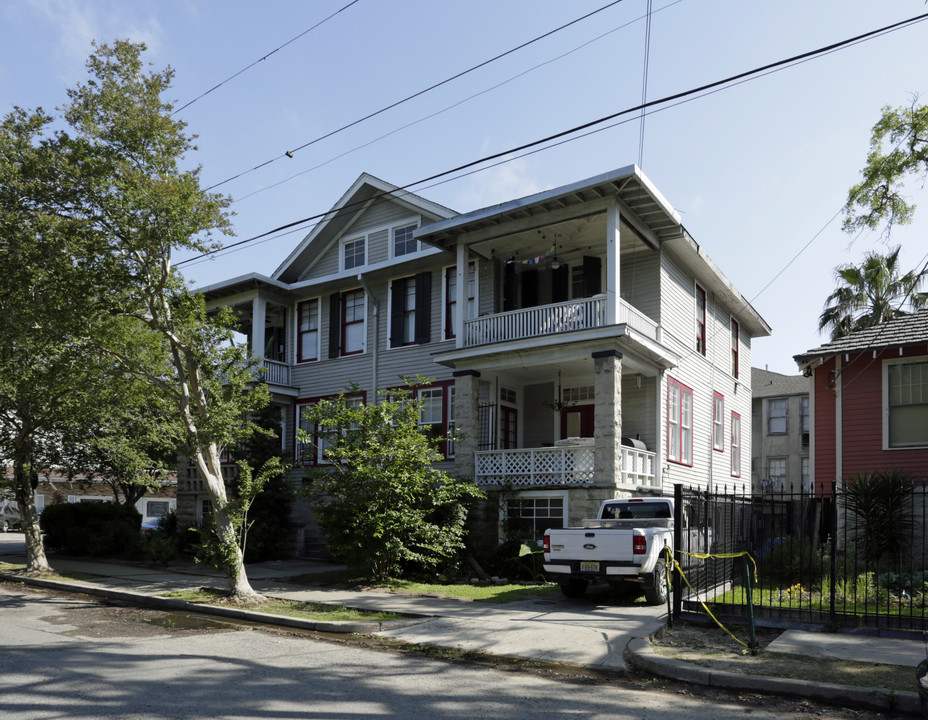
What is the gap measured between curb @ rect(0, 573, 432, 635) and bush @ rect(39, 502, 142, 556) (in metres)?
6.55

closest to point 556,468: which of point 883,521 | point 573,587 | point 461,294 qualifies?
point 573,587

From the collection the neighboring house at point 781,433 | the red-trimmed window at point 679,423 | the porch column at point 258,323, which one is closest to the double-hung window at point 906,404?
the red-trimmed window at point 679,423

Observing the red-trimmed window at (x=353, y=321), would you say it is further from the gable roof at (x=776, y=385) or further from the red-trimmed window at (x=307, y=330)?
the gable roof at (x=776, y=385)

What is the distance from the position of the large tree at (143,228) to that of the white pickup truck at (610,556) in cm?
527

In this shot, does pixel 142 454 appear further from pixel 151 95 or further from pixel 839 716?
pixel 839 716

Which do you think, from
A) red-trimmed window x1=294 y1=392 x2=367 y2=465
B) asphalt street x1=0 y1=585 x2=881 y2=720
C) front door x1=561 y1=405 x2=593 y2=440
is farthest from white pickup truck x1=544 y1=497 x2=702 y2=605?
red-trimmed window x1=294 y1=392 x2=367 y2=465

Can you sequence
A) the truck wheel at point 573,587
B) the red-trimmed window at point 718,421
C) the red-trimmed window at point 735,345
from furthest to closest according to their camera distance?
1. the red-trimmed window at point 735,345
2. the red-trimmed window at point 718,421
3. the truck wheel at point 573,587

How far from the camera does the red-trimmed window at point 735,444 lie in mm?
25641

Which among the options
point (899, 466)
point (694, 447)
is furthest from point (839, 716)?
point (694, 447)

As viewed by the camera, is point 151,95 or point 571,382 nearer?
point 151,95

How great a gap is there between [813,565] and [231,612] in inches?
381

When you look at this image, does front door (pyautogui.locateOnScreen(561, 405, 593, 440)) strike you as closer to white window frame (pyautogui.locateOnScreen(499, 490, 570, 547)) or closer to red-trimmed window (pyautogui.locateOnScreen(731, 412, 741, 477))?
white window frame (pyautogui.locateOnScreen(499, 490, 570, 547))

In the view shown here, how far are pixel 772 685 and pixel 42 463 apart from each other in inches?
783

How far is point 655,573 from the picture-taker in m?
12.7
